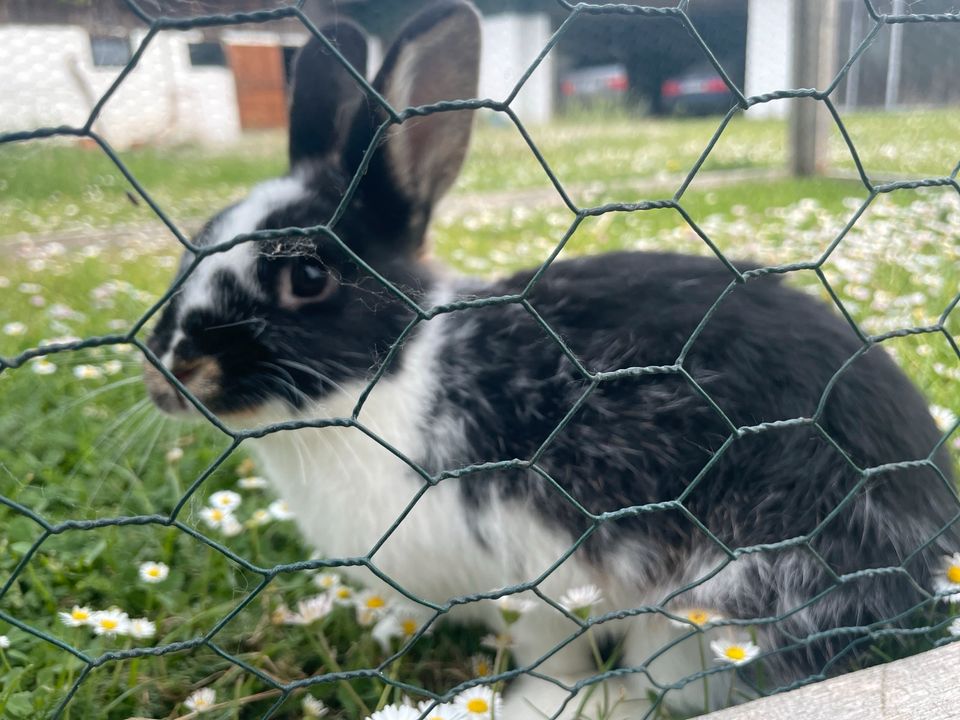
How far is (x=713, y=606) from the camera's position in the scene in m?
1.09

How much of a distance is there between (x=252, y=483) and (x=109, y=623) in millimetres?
515

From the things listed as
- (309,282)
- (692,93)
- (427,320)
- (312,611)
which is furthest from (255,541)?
(692,93)

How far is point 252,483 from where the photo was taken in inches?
62.0

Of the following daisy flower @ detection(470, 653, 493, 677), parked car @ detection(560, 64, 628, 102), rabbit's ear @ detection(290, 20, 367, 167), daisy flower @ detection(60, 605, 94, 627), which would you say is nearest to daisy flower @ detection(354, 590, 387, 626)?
daisy flower @ detection(470, 653, 493, 677)

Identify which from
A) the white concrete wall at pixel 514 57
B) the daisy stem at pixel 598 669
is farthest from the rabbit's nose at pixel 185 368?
the daisy stem at pixel 598 669

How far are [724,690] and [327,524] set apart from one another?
60 centimetres

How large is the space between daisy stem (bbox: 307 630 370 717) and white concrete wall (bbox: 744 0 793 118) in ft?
2.99

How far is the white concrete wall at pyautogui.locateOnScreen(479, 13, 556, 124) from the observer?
951 mm

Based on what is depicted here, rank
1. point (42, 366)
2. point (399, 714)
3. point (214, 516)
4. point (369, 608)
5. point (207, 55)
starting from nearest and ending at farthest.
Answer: point (207, 55)
point (399, 714)
point (369, 608)
point (214, 516)
point (42, 366)

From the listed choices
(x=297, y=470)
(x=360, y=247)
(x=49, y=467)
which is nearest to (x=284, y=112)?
(x=360, y=247)

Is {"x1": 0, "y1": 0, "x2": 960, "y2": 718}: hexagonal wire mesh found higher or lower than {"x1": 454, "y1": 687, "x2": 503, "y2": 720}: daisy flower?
higher

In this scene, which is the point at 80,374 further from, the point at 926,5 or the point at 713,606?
the point at 926,5

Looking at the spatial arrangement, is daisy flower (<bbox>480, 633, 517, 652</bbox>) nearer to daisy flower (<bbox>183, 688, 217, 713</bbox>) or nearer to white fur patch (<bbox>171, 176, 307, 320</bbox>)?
daisy flower (<bbox>183, 688, 217, 713</bbox>)

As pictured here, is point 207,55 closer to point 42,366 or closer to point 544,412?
point 544,412
